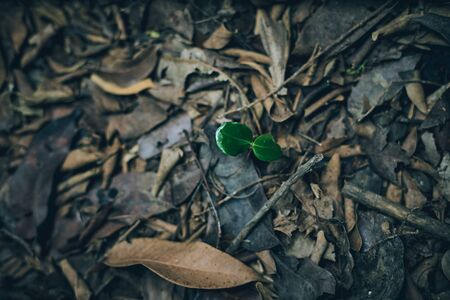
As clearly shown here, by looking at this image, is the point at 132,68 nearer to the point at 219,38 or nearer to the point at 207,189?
the point at 219,38

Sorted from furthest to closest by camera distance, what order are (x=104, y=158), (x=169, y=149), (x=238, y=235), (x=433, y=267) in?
(x=104, y=158), (x=169, y=149), (x=238, y=235), (x=433, y=267)

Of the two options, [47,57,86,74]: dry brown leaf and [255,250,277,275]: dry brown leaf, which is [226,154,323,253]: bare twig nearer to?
[255,250,277,275]: dry brown leaf

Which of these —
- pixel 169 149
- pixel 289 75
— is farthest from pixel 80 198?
pixel 289 75

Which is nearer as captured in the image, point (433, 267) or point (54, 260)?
point (433, 267)

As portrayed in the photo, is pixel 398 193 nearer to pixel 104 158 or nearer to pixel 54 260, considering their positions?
pixel 104 158

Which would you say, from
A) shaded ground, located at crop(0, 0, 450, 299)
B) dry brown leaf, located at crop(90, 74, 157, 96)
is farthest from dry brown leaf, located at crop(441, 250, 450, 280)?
dry brown leaf, located at crop(90, 74, 157, 96)

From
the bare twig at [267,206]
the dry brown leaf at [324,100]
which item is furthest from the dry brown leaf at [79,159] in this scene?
the dry brown leaf at [324,100]
